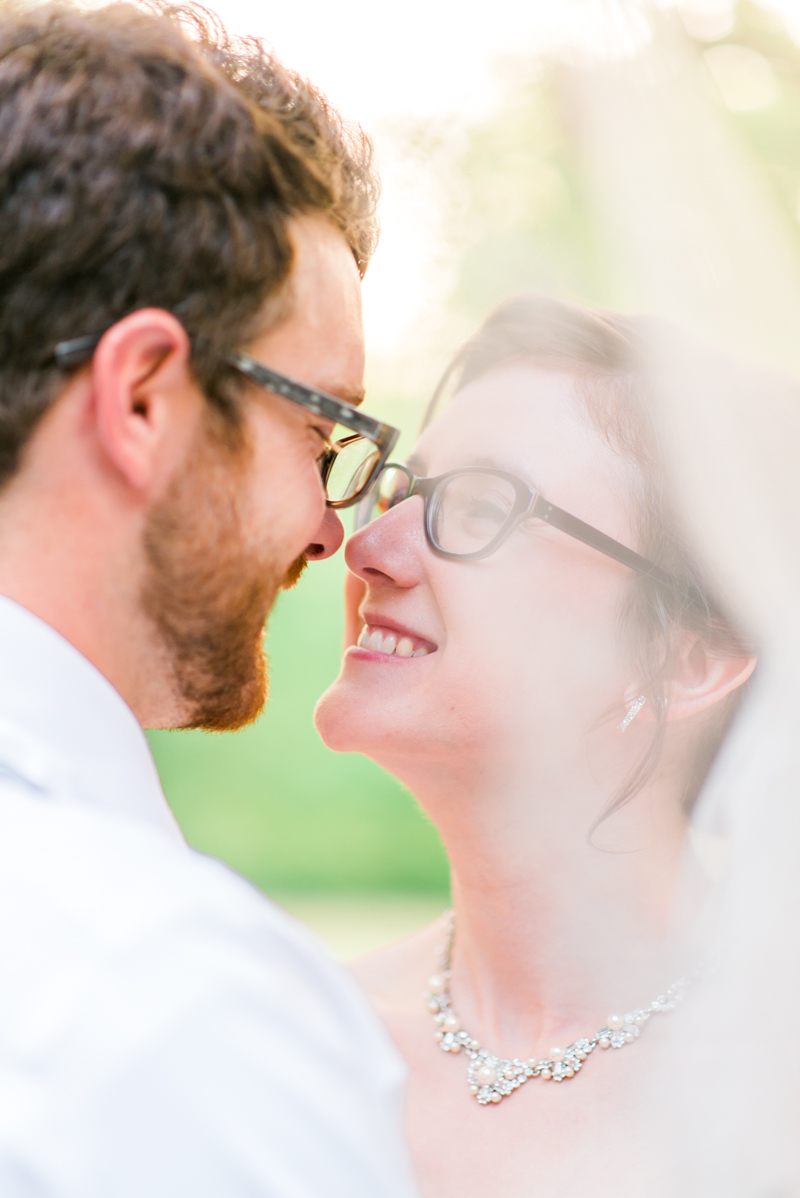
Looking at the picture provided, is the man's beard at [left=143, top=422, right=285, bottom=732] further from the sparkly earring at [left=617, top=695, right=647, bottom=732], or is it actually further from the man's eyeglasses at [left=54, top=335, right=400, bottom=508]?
the sparkly earring at [left=617, top=695, right=647, bottom=732]

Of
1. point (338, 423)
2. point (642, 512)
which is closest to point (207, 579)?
point (338, 423)

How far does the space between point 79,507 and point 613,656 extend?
660mm

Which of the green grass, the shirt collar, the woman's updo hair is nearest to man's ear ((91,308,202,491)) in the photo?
the shirt collar

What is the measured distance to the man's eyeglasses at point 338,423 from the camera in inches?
31.7

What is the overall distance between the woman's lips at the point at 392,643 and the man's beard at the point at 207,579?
0.92ft

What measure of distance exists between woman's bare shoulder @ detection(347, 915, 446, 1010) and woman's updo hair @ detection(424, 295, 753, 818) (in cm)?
45

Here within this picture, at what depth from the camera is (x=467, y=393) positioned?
1.30 metres

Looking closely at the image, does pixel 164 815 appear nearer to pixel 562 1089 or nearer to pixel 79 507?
pixel 79 507

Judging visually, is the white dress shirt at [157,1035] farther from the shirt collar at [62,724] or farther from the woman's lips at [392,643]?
the woman's lips at [392,643]

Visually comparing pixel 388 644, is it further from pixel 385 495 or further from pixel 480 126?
pixel 480 126

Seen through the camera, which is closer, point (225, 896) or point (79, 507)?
point (225, 896)

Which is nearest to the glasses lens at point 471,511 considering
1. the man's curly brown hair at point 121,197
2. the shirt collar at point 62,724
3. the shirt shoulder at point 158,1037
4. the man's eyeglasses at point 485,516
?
the man's eyeglasses at point 485,516

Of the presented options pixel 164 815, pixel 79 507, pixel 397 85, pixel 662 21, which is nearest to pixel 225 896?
pixel 164 815

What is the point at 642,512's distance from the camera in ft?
3.88
